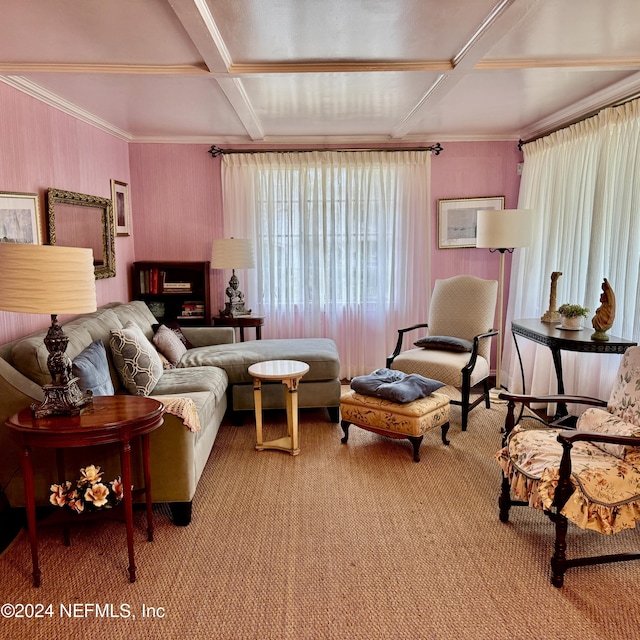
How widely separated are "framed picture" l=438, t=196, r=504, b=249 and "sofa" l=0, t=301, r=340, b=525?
182cm

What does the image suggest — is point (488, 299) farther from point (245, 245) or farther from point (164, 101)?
point (164, 101)

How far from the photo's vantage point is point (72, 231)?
12.9 ft

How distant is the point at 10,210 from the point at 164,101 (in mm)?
1353

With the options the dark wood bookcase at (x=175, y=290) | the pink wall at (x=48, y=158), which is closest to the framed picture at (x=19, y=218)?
the pink wall at (x=48, y=158)

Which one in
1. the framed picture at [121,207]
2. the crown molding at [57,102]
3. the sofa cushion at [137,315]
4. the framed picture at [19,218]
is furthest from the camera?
the framed picture at [121,207]

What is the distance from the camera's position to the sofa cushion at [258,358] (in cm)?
409

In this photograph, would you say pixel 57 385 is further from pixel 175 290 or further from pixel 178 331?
pixel 175 290

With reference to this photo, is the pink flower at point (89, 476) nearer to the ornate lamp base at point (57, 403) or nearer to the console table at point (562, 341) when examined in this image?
the ornate lamp base at point (57, 403)

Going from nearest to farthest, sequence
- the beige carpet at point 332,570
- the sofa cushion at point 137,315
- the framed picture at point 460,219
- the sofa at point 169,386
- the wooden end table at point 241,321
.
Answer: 1. the beige carpet at point 332,570
2. the sofa at point 169,386
3. the sofa cushion at point 137,315
4. the wooden end table at point 241,321
5. the framed picture at point 460,219

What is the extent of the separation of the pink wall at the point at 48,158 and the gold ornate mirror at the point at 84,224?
0.07 meters

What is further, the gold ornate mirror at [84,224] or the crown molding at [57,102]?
the gold ornate mirror at [84,224]

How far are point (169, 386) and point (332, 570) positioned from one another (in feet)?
5.65

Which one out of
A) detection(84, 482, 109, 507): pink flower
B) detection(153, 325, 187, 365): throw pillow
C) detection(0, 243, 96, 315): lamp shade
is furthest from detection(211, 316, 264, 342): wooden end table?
detection(0, 243, 96, 315): lamp shade

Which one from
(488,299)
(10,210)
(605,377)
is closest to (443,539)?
(605,377)
